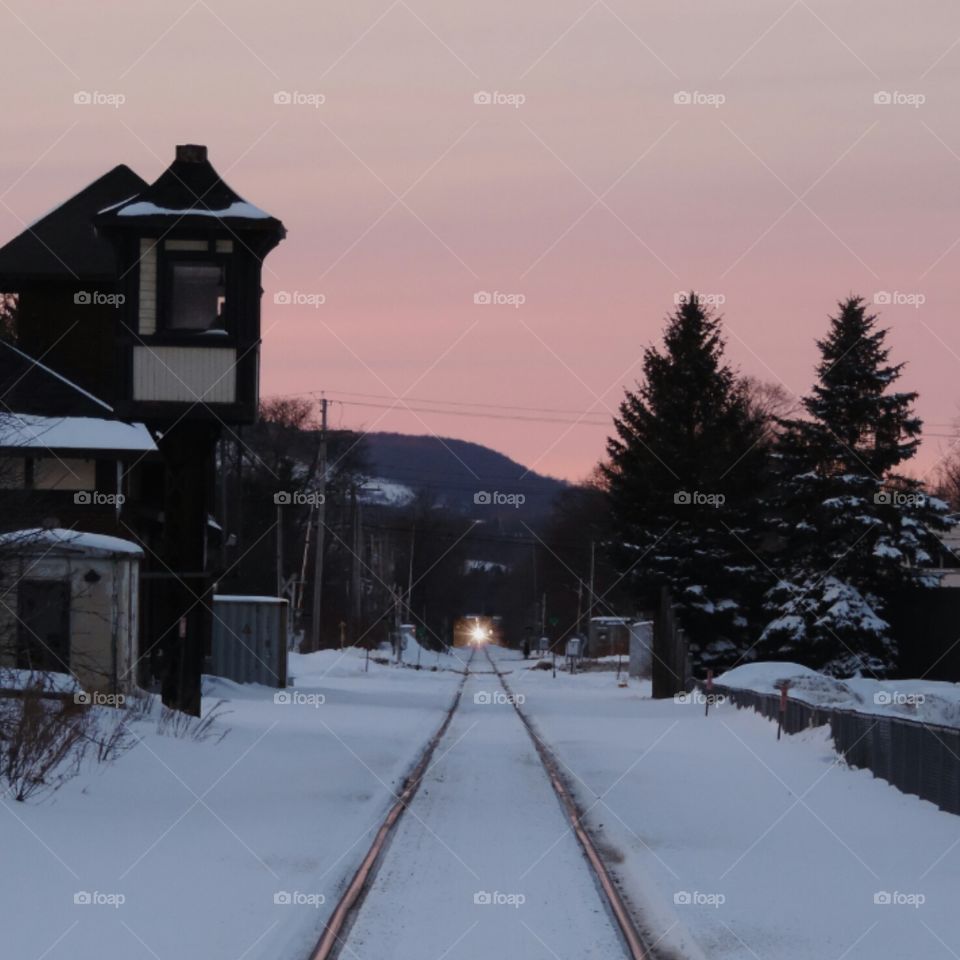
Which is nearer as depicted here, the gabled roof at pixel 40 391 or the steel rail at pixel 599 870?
the steel rail at pixel 599 870

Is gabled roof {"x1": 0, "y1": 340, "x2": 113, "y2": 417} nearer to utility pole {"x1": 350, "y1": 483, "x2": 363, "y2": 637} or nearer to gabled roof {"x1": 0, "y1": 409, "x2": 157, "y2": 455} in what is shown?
gabled roof {"x1": 0, "y1": 409, "x2": 157, "y2": 455}

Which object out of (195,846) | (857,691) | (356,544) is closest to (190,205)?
(195,846)

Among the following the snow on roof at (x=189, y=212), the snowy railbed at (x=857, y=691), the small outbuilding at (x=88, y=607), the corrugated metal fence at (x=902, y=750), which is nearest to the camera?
the corrugated metal fence at (x=902, y=750)

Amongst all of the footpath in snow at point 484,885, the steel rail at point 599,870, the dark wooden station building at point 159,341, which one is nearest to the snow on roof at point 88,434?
the dark wooden station building at point 159,341

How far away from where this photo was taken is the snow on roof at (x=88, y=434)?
27.9 meters

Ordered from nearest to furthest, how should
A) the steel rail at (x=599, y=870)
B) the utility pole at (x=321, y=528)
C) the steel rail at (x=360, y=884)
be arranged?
1. the steel rail at (x=360, y=884)
2. the steel rail at (x=599, y=870)
3. the utility pole at (x=321, y=528)

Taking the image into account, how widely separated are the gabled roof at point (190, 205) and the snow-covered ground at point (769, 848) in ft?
34.4

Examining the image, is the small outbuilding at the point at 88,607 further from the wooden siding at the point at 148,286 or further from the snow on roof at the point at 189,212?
the snow on roof at the point at 189,212

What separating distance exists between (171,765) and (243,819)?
3661 millimetres

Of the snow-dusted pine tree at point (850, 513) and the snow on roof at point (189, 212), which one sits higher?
the snow on roof at point (189, 212)

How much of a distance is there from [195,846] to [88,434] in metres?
16.3

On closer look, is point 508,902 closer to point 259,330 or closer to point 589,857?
point 589,857

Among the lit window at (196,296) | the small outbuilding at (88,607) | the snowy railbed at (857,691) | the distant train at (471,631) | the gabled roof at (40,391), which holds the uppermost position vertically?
the lit window at (196,296)

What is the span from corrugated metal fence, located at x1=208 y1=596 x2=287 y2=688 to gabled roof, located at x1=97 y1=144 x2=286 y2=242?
16616 mm
